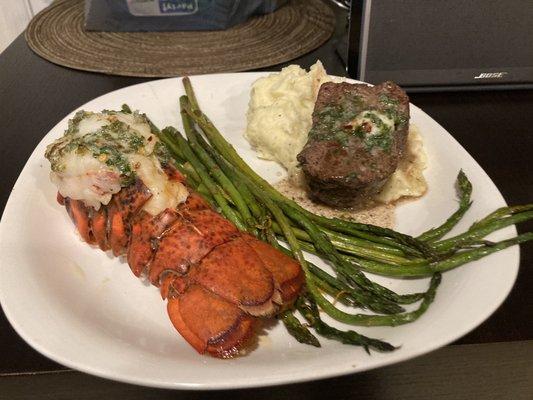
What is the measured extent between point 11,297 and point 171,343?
1.31 ft

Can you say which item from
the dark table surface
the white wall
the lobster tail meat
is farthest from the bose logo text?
the white wall

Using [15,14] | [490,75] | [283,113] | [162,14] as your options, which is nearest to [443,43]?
[490,75]

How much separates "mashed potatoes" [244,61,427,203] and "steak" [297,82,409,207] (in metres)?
0.13

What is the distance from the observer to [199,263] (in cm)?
128

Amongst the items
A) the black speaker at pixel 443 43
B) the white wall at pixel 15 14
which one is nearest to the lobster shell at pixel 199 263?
the black speaker at pixel 443 43

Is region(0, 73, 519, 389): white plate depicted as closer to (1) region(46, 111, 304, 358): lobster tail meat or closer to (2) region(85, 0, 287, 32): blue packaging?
(1) region(46, 111, 304, 358): lobster tail meat

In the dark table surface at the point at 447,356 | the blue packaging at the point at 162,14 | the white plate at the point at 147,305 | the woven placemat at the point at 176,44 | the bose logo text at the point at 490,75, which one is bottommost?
the dark table surface at the point at 447,356

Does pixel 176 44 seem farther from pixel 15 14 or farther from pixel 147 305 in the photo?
pixel 147 305

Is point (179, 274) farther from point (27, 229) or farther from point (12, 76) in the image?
point (12, 76)

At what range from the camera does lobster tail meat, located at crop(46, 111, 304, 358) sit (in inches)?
45.8

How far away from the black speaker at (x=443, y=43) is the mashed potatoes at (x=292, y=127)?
0.40m

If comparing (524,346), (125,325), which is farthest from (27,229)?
(524,346)

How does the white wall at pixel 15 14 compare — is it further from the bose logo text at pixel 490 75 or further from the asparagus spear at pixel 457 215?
the asparagus spear at pixel 457 215

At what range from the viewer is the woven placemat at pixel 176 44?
2.44 meters
